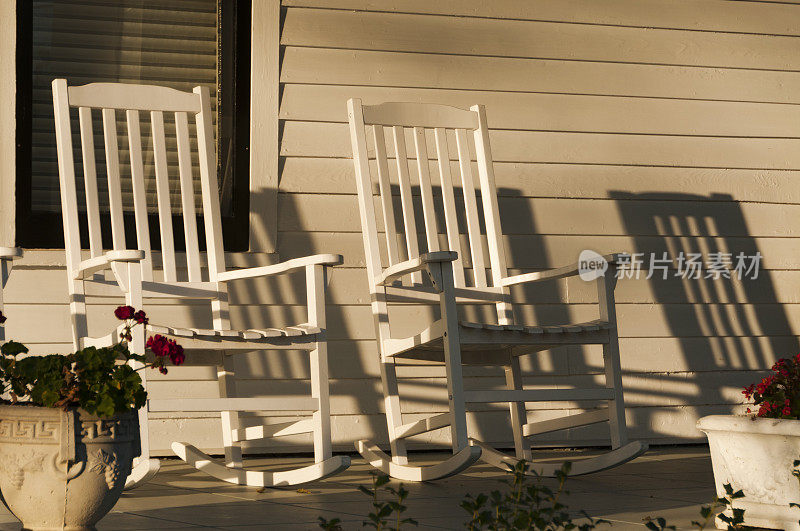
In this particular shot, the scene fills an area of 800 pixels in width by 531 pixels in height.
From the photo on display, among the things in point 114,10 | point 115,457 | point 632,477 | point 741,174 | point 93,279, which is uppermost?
point 114,10

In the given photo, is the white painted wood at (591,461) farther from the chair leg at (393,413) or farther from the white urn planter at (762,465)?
the white urn planter at (762,465)

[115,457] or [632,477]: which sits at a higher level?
[115,457]

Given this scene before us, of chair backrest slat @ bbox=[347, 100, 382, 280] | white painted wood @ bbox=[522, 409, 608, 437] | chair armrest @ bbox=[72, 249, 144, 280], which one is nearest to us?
chair armrest @ bbox=[72, 249, 144, 280]

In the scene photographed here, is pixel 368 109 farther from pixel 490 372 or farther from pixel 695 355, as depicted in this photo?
pixel 695 355

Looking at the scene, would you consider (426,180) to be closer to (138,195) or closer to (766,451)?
(138,195)

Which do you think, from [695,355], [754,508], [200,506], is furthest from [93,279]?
[695,355]

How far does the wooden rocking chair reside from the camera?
2.48 m

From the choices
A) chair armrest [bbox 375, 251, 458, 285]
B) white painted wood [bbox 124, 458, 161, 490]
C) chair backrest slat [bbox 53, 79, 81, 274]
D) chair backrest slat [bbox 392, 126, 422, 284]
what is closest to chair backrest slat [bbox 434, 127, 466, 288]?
chair backrest slat [bbox 392, 126, 422, 284]

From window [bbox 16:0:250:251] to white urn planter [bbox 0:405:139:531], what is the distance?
1450 millimetres

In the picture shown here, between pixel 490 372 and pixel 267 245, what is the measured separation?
872mm

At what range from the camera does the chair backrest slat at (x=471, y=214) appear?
10.1ft

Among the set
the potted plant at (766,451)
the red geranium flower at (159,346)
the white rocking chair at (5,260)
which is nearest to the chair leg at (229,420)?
the white rocking chair at (5,260)

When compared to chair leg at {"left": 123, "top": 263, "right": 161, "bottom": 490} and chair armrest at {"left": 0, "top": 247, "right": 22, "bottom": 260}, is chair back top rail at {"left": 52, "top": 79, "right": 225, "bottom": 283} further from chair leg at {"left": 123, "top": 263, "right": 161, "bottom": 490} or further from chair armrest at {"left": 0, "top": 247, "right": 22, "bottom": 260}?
chair leg at {"left": 123, "top": 263, "right": 161, "bottom": 490}

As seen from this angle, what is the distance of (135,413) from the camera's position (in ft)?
6.01
